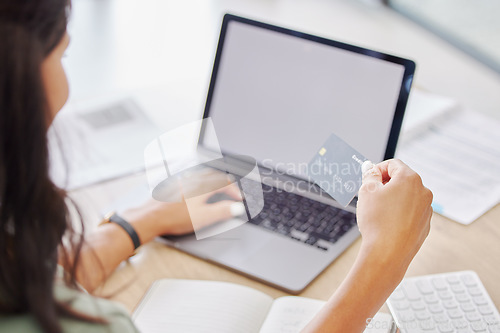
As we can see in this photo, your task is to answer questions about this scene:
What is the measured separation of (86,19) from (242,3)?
840 mm

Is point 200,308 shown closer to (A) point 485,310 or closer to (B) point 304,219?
(B) point 304,219

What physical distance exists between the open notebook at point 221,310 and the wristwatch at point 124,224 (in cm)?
10

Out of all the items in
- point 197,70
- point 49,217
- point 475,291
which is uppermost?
point 49,217

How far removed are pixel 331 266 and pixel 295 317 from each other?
13 centimetres

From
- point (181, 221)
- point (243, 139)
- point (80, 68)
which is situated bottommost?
point (80, 68)

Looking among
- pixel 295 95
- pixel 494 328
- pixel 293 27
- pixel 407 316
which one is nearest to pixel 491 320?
pixel 494 328

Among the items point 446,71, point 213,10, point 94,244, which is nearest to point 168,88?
point 94,244

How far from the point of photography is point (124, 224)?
941mm

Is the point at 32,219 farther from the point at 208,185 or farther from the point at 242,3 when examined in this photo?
the point at 242,3

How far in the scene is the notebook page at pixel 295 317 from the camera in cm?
78

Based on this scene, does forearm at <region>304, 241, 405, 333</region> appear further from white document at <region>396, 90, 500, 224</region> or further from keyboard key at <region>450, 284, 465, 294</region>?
white document at <region>396, 90, 500, 224</region>

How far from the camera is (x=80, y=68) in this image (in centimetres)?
253

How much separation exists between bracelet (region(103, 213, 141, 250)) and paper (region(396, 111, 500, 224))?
21.0 inches

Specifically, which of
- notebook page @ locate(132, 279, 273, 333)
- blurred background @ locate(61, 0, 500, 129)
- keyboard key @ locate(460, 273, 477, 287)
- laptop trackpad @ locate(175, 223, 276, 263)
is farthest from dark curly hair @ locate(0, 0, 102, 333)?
blurred background @ locate(61, 0, 500, 129)
